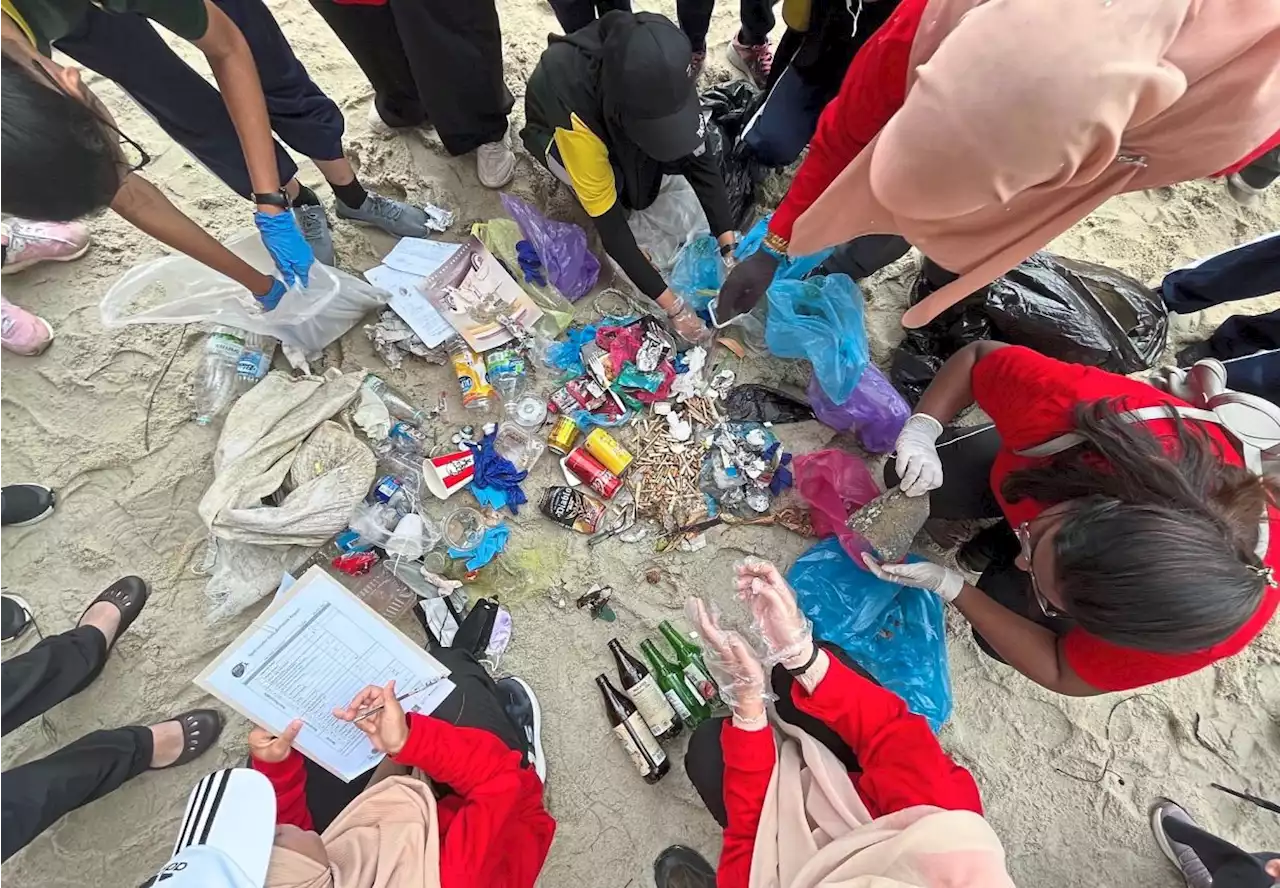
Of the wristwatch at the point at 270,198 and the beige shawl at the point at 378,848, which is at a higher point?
the wristwatch at the point at 270,198

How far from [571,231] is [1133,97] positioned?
1901mm

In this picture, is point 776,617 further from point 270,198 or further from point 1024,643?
point 270,198

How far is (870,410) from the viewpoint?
7.45 feet

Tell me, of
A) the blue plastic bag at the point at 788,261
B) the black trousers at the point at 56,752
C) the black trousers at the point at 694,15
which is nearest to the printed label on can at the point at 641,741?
the black trousers at the point at 56,752

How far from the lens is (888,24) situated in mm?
1355

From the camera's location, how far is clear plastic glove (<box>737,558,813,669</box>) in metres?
1.65

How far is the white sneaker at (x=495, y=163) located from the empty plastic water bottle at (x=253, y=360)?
1.02 metres

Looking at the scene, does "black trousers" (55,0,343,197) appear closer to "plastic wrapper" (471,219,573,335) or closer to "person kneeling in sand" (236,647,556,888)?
"plastic wrapper" (471,219,573,335)

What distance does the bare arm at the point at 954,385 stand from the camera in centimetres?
191

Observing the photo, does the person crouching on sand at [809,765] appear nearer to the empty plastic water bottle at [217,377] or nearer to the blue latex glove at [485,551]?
the blue latex glove at [485,551]

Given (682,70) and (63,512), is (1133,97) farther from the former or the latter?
(63,512)

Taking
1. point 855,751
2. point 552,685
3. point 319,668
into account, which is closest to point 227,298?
point 319,668

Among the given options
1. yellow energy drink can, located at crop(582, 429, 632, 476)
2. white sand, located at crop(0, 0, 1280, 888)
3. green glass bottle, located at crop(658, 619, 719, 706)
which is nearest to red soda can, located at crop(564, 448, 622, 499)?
yellow energy drink can, located at crop(582, 429, 632, 476)

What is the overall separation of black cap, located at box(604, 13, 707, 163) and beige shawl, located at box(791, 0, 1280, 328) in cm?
82
